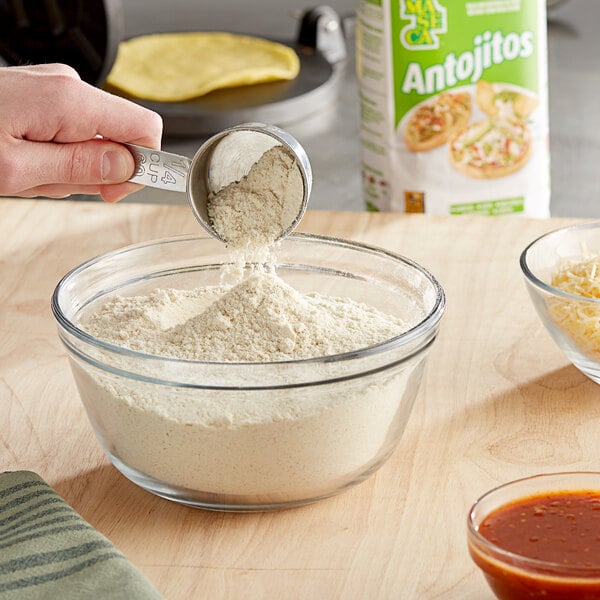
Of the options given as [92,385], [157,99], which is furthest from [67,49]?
[92,385]

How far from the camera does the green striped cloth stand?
67 centimetres

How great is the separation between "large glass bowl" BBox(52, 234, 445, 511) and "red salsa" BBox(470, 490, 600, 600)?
0.13m

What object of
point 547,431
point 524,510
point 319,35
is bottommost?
point 319,35

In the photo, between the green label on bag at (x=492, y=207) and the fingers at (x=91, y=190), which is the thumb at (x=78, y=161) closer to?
the fingers at (x=91, y=190)

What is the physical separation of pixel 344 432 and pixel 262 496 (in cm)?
7

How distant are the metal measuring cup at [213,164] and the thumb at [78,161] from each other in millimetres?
13

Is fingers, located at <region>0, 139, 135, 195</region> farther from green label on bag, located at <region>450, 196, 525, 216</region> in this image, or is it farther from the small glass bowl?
green label on bag, located at <region>450, 196, 525, 216</region>

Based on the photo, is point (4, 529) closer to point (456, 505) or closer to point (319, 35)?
point (456, 505)

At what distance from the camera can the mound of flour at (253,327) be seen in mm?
793

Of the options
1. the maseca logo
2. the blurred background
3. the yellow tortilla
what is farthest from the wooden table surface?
the yellow tortilla

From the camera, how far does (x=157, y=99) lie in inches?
78.6

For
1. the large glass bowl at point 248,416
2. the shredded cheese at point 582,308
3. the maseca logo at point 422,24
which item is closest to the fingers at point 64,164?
the large glass bowl at point 248,416

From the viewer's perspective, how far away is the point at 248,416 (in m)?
0.75

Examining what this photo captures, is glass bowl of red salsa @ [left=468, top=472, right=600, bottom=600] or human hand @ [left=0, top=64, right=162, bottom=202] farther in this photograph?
human hand @ [left=0, top=64, right=162, bottom=202]
